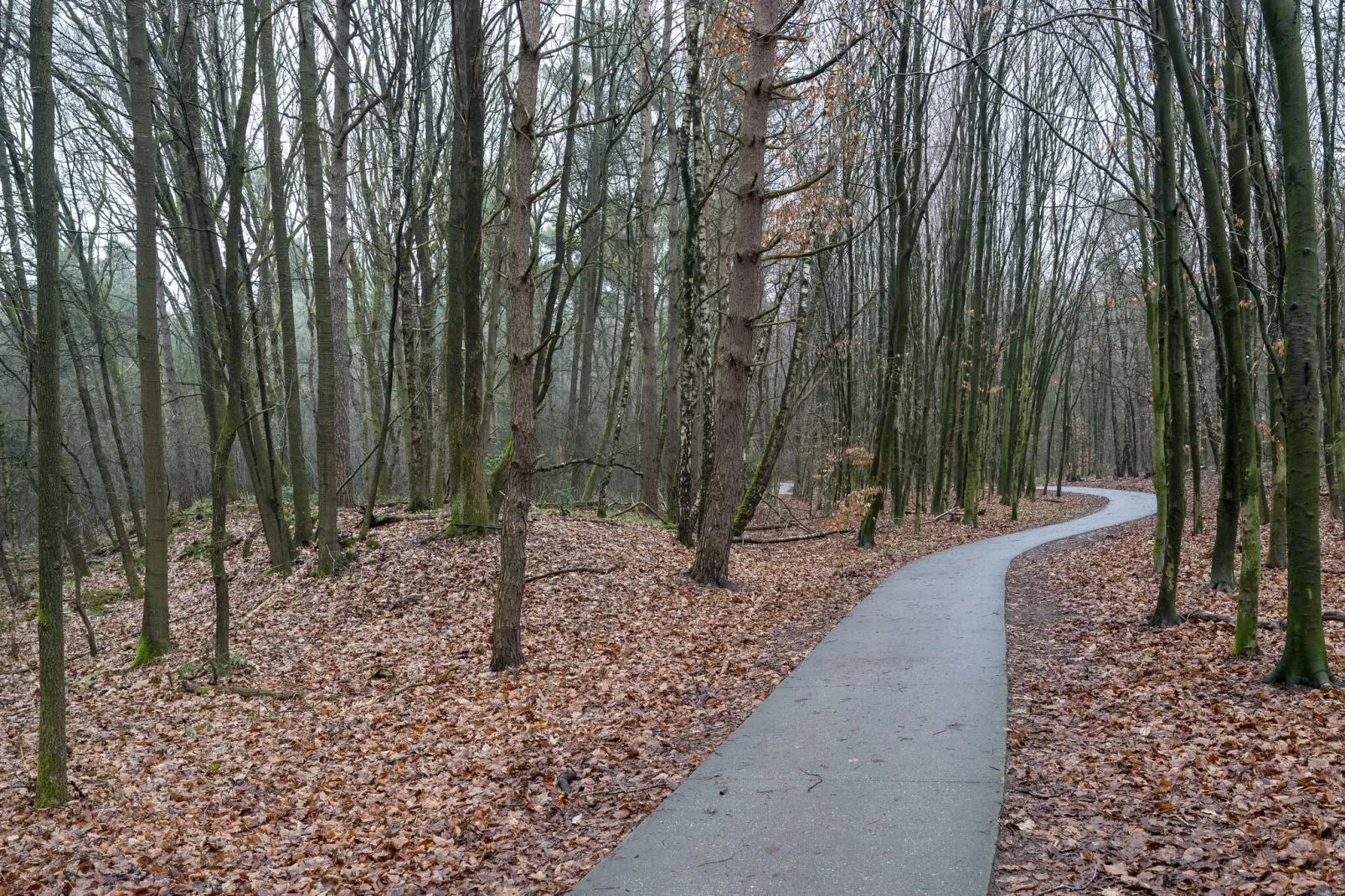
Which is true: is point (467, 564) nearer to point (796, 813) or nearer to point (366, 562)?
point (366, 562)

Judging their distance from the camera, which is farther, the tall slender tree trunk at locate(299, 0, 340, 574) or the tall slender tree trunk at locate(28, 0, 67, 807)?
the tall slender tree trunk at locate(299, 0, 340, 574)

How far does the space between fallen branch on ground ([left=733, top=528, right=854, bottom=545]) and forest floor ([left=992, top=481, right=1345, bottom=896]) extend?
7.79m

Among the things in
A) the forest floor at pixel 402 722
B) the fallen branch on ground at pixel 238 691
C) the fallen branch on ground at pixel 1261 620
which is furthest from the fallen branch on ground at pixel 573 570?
the fallen branch on ground at pixel 1261 620

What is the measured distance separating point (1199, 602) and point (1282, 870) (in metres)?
6.56

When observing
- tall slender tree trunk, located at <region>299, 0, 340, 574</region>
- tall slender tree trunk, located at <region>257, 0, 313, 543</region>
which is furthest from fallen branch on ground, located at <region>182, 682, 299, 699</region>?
tall slender tree trunk, located at <region>257, 0, 313, 543</region>

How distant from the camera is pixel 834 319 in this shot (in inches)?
860

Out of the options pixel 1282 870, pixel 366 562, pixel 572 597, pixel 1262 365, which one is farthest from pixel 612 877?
pixel 1262 365

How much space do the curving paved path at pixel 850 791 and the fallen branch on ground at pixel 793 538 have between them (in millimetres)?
8042

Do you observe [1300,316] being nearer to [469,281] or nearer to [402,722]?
[402,722]

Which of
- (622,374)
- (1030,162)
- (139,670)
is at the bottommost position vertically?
(139,670)

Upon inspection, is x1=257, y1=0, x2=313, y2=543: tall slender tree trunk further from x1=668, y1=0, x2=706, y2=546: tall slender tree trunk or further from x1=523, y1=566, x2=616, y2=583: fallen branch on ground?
x1=668, y1=0, x2=706, y2=546: tall slender tree trunk

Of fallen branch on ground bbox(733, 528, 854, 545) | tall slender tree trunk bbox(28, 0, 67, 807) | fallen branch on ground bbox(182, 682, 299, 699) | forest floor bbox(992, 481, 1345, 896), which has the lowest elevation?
fallen branch on ground bbox(182, 682, 299, 699)

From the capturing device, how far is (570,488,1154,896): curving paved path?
3773 millimetres

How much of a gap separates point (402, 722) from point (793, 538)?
11.6 m
